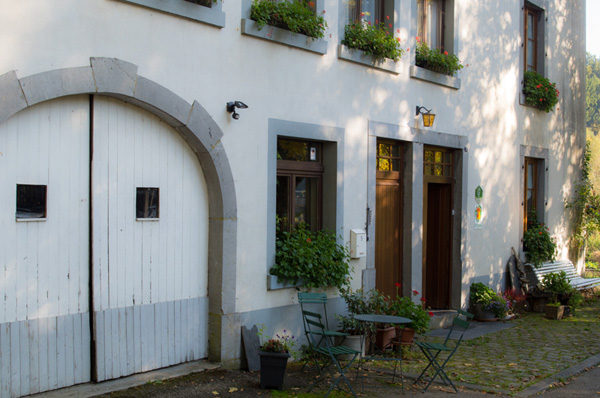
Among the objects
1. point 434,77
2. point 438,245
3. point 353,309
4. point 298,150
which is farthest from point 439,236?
point 298,150

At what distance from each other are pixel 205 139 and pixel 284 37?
5.48 feet

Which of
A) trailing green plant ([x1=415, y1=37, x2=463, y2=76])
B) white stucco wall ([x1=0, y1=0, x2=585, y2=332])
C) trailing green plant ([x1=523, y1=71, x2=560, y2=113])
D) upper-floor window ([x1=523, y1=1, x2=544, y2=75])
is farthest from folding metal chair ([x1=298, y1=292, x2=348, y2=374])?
upper-floor window ([x1=523, y1=1, x2=544, y2=75])

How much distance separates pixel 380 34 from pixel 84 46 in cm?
439

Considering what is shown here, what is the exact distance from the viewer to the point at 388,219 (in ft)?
30.7

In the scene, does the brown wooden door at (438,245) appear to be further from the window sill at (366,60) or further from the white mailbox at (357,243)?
the white mailbox at (357,243)

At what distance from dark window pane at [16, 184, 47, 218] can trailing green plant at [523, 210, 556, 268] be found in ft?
31.6

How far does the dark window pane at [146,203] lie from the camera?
19.8 feet

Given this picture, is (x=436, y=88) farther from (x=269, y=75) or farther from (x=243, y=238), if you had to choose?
(x=243, y=238)

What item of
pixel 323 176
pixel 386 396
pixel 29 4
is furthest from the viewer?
pixel 323 176

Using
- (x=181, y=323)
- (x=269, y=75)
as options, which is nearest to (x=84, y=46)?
(x=269, y=75)

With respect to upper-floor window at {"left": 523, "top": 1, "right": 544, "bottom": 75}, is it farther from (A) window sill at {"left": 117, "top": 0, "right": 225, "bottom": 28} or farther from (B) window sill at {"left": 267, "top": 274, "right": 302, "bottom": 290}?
(A) window sill at {"left": 117, "top": 0, "right": 225, "bottom": 28}

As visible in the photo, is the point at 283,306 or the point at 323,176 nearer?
the point at 283,306

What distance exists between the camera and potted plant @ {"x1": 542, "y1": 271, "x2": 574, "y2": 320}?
10875 millimetres

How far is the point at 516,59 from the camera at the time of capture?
1199cm
